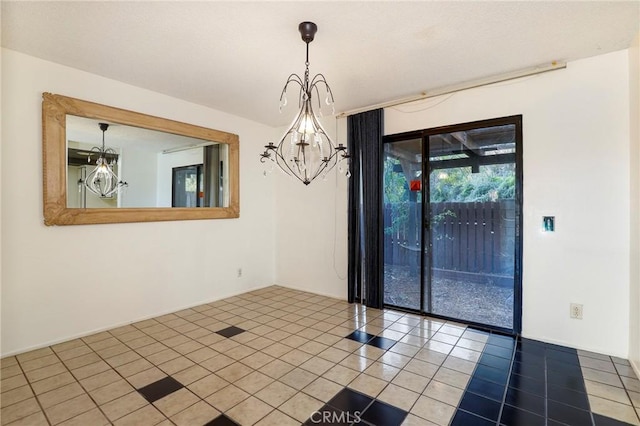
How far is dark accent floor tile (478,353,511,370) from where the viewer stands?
2369 mm

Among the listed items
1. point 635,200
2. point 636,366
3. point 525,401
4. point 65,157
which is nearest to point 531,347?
point 636,366

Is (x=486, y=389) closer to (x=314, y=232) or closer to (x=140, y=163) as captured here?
(x=314, y=232)

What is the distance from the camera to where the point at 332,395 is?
1999 millimetres

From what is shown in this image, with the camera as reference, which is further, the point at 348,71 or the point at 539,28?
the point at 348,71

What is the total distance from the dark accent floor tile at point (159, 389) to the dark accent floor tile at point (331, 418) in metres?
0.99

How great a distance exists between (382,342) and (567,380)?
137cm

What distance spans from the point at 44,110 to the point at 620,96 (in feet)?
16.4

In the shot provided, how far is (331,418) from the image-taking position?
178 centimetres

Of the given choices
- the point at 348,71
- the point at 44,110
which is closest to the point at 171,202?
the point at 44,110

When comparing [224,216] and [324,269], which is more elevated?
[224,216]

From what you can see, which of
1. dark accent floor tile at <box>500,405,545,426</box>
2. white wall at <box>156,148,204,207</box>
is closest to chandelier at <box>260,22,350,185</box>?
white wall at <box>156,148,204,207</box>

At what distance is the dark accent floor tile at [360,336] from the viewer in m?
2.84

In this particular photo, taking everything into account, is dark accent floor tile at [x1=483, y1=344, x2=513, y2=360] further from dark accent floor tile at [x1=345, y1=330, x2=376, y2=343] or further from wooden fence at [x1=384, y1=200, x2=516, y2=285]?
dark accent floor tile at [x1=345, y1=330, x2=376, y2=343]

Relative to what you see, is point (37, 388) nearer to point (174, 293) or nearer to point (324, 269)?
point (174, 293)
